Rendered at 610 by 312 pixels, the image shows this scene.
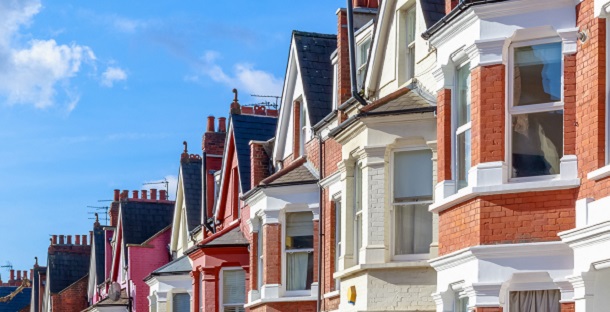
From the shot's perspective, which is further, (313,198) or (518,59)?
(313,198)

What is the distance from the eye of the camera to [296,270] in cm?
2888

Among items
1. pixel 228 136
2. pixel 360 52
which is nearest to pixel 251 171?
pixel 228 136

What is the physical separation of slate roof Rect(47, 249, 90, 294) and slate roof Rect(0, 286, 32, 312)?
52.4 feet

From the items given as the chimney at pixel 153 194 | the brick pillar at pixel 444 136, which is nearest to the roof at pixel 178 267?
the chimney at pixel 153 194

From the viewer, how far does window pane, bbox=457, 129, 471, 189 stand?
17.7m

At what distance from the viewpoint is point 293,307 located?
28.5 m

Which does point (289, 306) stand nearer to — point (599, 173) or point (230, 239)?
point (230, 239)

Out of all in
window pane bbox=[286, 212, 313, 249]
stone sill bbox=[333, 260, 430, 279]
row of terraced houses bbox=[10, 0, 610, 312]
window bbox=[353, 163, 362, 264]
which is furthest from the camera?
window pane bbox=[286, 212, 313, 249]

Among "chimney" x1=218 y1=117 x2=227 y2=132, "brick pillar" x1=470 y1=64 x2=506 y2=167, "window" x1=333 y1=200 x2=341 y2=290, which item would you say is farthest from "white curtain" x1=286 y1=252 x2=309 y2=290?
"chimney" x1=218 y1=117 x2=227 y2=132

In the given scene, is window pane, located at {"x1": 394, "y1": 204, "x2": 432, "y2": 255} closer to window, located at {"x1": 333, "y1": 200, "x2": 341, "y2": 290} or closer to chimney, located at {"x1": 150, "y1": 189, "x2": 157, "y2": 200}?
window, located at {"x1": 333, "y1": 200, "x2": 341, "y2": 290}

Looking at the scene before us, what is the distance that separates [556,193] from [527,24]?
2155 millimetres

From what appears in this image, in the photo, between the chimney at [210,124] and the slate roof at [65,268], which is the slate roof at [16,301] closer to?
the slate roof at [65,268]

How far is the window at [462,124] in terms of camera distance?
17.8 m

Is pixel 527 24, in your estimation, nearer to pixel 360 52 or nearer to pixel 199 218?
pixel 360 52
